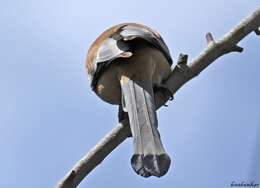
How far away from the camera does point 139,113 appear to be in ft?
12.1

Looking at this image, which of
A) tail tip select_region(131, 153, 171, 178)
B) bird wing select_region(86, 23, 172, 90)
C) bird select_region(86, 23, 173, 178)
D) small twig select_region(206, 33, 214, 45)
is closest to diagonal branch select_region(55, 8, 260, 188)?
small twig select_region(206, 33, 214, 45)

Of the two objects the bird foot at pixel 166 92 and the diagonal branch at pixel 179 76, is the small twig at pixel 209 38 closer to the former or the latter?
the diagonal branch at pixel 179 76

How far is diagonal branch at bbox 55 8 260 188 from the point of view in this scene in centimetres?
334

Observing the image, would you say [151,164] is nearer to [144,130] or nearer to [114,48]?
[144,130]

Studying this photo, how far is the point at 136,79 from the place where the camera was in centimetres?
403

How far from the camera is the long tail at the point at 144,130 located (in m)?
3.15

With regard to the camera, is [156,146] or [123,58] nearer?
[156,146]

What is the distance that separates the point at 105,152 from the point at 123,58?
110 centimetres

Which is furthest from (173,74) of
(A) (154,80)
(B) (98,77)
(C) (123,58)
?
(B) (98,77)

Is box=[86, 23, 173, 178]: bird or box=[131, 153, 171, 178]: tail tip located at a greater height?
box=[86, 23, 173, 178]: bird

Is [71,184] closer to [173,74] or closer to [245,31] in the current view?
[173,74]

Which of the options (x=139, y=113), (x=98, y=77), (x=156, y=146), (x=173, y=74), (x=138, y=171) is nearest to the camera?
(x=138, y=171)

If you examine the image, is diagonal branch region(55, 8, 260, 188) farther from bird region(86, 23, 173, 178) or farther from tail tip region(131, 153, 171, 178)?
tail tip region(131, 153, 171, 178)

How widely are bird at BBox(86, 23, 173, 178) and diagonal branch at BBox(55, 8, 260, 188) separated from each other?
0.14 meters
